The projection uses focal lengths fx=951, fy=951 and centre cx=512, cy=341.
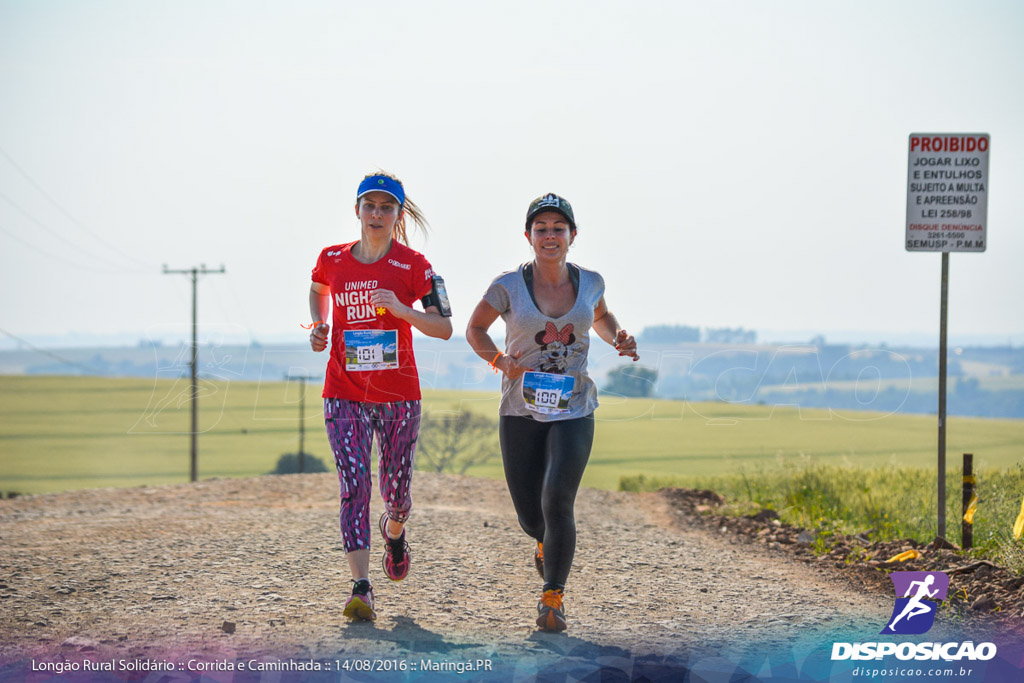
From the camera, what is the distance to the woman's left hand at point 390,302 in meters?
5.45

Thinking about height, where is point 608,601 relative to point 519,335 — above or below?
below

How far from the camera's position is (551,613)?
212 inches

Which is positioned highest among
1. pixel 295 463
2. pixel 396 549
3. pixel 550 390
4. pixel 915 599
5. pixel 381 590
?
pixel 550 390

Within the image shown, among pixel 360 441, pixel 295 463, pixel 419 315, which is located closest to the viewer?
pixel 419 315

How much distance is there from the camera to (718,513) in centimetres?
1176

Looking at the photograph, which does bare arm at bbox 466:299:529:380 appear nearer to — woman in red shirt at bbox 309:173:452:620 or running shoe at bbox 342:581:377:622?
woman in red shirt at bbox 309:173:452:620

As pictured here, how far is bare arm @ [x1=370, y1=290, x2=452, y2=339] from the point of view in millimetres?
5461

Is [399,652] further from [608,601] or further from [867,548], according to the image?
[867,548]

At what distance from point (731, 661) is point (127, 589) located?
410 centimetres

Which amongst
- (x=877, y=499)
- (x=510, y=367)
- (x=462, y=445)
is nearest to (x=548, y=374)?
(x=510, y=367)

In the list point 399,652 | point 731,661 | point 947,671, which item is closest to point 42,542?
point 399,652

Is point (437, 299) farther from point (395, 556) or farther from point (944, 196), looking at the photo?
point (944, 196)

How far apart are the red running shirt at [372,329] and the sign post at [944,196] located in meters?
5.14

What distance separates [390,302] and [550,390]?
105cm
